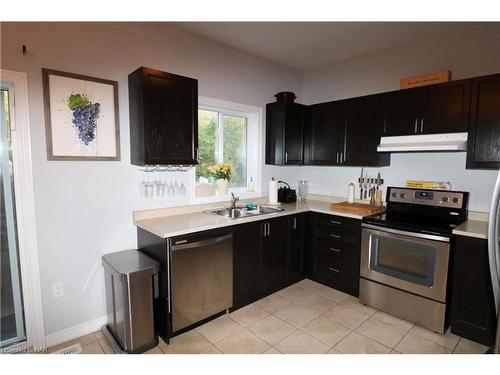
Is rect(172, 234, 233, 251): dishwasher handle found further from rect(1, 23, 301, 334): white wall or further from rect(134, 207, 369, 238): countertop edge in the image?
rect(1, 23, 301, 334): white wall

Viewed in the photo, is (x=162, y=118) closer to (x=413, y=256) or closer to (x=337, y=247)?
(x=337, y=247)

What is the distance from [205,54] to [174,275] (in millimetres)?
2273

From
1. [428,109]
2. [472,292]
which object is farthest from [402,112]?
[472,292]

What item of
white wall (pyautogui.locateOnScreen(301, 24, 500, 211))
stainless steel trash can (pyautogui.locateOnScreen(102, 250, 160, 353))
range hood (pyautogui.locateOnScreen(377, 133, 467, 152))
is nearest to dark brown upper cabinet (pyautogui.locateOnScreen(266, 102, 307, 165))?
white wall (pyautogui.locateOnScreen(301, 24, 500, 211))

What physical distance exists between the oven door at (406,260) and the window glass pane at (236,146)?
1637 mm

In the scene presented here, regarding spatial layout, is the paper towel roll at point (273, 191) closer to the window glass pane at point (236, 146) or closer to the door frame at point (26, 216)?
the window glass pane at point (236, 146)

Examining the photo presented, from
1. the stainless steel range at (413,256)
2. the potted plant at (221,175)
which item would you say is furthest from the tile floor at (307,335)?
the potted plant at (221,175)

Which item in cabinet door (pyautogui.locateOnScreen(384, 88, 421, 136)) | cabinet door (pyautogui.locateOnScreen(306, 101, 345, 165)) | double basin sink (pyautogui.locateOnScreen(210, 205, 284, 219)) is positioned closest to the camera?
cabinet door (pyautogui.locateOnScreen(384, 88, 421, 136))

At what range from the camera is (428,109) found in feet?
8.82

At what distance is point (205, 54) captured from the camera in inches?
118

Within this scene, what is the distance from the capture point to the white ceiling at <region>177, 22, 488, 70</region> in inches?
105

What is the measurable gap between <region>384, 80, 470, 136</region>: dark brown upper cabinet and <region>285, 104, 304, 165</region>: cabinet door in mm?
1048

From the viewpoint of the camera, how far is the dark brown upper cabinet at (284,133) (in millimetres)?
3537

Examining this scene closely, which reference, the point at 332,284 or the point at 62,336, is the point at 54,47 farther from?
the point at 332,284
